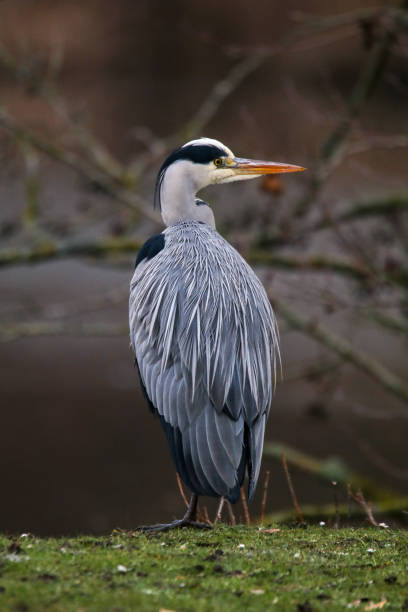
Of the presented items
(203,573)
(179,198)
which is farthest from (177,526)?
(179,198)

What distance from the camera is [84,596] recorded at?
286cm

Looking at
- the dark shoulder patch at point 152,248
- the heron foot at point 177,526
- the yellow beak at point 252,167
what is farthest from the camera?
the yellow beak at point 252,167

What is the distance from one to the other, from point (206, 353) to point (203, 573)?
49.8 inches

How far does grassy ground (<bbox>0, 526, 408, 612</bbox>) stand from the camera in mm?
2889

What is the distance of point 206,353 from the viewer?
14.0ft

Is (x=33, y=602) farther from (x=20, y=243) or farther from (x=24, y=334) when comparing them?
(x=20, y=243)

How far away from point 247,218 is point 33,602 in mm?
6361

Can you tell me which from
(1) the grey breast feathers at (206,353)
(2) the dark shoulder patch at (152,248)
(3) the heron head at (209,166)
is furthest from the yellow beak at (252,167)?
(2) the dark shoulder patch at (152,248)

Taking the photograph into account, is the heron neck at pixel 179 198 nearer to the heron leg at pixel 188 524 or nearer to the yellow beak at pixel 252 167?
the yellow beak at pixel 252 167

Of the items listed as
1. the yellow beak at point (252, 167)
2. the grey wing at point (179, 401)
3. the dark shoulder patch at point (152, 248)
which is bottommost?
the grey wing at point (179, 401)

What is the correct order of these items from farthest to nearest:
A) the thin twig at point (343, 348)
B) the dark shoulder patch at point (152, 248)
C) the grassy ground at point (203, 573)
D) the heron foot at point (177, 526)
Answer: the thin twig at point (343, 348)
the dark shoulder patch at point (152, 248)
the heron foot at point (177, 526)
the grassy ground at point (203, 573)

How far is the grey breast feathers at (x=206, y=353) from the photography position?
4043mm

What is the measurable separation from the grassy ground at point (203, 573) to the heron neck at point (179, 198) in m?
2.05

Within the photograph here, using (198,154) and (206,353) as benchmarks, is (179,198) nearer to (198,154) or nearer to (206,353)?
(198,154)
